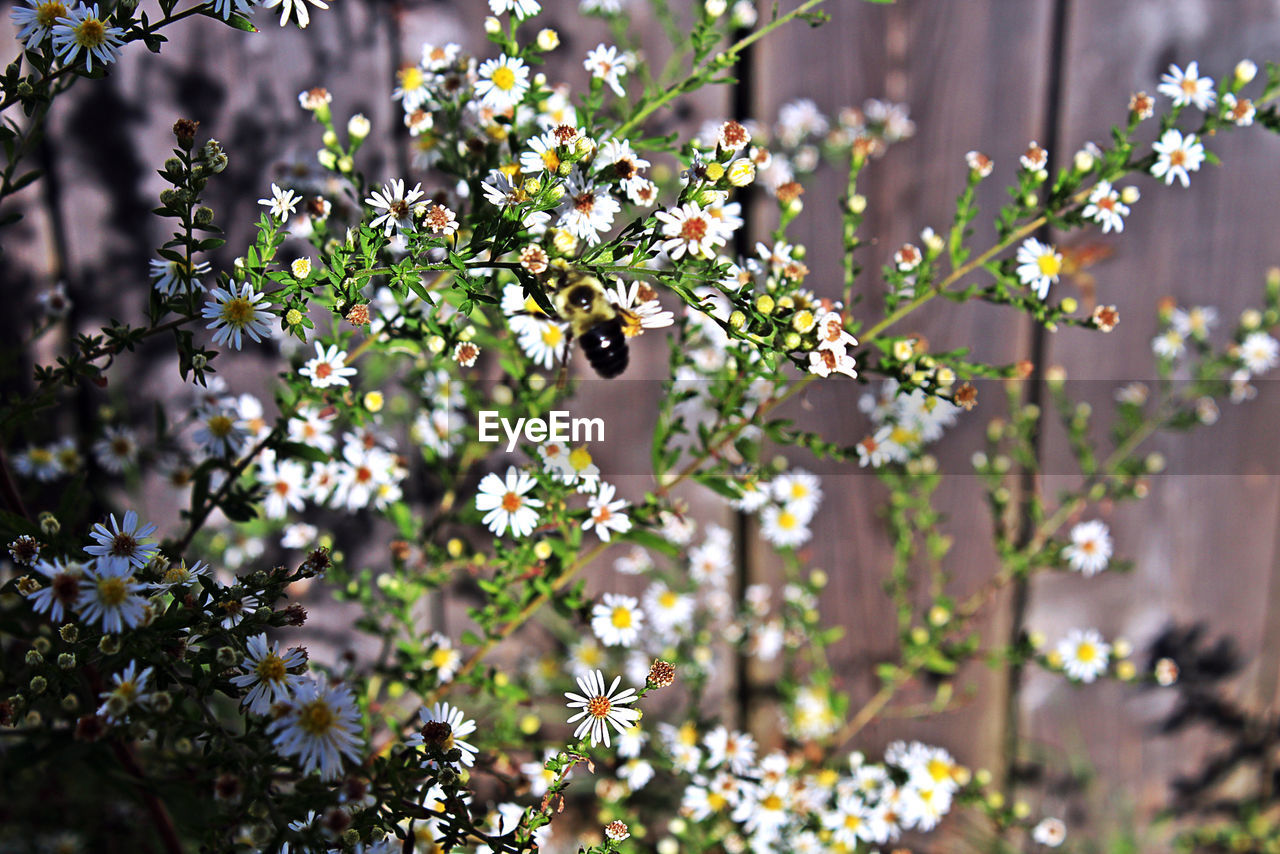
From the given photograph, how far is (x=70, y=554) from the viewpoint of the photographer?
69cm

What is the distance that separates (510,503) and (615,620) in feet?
0.74

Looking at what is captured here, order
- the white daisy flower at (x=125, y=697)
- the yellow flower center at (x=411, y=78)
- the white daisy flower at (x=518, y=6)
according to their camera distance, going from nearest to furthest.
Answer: the white daisy flower at (x=125, y=697)
the white daisy flower at (x=518, y=6)
the yellow flower center at (x=411, y=78)

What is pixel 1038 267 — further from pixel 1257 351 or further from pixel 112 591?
pixel 112 591

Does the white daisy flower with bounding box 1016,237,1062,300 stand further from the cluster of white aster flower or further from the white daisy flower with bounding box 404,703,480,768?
the white daisy flower with bounding box 404,703,480,768

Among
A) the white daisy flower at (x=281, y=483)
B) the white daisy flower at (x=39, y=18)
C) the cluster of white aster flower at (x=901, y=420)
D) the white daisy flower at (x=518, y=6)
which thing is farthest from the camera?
the cluster of white aster flower at (x=901, y=420)

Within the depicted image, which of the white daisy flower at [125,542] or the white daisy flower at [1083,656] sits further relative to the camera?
the white daisy flower at [1083,656]

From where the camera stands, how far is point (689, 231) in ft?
2.39

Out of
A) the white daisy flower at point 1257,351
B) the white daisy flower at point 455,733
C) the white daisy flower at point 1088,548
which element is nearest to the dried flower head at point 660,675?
the white daisy flower at point 455,733

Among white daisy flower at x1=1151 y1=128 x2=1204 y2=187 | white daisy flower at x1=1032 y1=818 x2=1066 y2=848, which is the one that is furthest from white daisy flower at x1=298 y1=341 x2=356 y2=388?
white daisy flower at x1=1032 y1=818 x2=1066 y2=848

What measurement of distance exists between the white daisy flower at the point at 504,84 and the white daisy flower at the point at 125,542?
0.50 metres

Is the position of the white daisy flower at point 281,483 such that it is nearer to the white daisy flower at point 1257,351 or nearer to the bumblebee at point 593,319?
the bumblebee at point 593,319

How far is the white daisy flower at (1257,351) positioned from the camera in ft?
4.36

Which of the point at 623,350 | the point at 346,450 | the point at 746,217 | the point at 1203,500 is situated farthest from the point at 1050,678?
the point at 346,450

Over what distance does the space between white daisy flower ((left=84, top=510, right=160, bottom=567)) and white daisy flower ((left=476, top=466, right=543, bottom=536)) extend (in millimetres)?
291
